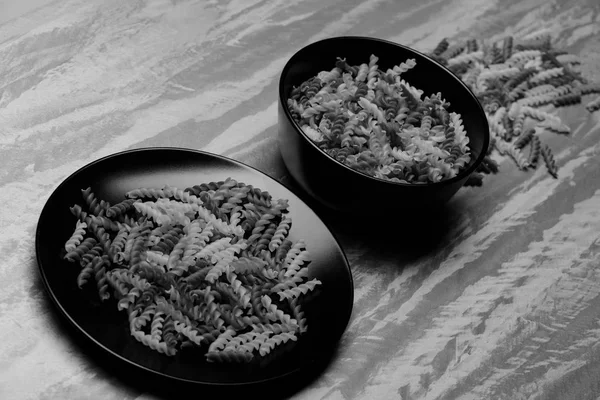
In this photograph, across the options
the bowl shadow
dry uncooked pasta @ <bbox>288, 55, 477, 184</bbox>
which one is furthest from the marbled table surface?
dry uncooked pasta @ <bbox>288, 55, 477, 184</bbox>

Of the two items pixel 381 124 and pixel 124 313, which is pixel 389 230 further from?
pixel 124 313

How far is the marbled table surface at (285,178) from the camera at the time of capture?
1035 mm

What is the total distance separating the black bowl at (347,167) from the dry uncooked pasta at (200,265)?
80mm

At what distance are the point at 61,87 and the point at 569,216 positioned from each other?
0.94 m

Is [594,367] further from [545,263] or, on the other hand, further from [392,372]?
[392,372]

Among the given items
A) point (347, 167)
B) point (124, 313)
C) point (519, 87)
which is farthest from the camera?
point (519, 87)

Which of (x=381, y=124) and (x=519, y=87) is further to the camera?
(x=519, y=87)

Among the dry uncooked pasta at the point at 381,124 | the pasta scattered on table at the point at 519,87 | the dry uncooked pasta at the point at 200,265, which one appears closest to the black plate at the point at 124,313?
the dry uncooked pasta at the point at 200,265

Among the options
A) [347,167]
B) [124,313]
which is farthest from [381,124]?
[124,313]

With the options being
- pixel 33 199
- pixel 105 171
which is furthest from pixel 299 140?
pixel 33 199

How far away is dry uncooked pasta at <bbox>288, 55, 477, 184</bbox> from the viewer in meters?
1.16

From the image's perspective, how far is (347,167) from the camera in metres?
1.09

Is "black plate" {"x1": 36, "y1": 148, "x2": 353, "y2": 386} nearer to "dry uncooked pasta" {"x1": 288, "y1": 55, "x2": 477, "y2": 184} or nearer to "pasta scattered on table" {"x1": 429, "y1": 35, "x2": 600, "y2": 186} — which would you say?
"dry uncooked pasta" {"x1": 288, "y1": 55, "x2": 477, "y2": 184}

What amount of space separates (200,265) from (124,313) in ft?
0.39
